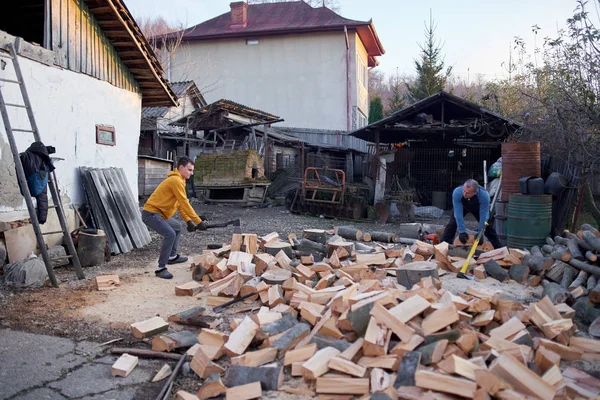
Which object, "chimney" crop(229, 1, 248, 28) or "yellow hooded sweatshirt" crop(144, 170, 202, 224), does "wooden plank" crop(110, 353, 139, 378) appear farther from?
"chimney" crop(229, 1, 248, 28)

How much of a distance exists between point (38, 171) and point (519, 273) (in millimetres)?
6612

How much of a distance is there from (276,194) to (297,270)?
13274mm

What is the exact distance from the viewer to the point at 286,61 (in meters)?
27.4

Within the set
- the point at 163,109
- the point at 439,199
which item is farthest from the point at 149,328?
the point at 163,109

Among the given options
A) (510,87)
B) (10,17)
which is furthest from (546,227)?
(510,87)

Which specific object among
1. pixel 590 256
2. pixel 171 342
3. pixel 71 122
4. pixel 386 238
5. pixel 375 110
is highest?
pixel 375 110

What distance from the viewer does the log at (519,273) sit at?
6.10 m

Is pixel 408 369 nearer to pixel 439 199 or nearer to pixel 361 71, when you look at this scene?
pixel 439 199

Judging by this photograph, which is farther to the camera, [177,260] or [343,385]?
[177,260]

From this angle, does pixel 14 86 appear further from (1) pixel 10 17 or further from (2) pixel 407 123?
(2) pixel 407 123

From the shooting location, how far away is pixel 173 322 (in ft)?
16.3

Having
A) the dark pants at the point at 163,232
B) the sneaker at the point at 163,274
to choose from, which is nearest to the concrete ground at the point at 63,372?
the sneaker at the point at 163,274

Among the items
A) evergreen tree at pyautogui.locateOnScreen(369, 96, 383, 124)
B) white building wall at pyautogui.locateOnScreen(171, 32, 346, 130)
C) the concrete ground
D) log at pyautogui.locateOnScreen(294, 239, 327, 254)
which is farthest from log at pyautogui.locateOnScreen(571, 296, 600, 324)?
evergreen tree at pyautogui.locateOnScreen(369, 96, 383, 124)

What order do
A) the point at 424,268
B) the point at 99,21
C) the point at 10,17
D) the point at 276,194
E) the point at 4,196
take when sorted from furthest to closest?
the point at 276,194
the point at 10,17
the point at 99,21
the point at 4,196
the point at 424,268
